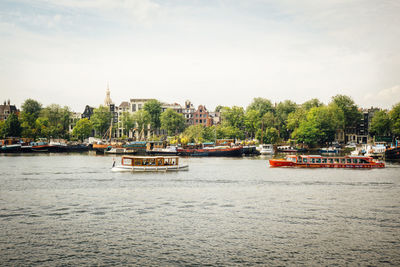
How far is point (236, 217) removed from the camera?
3466 centimetres

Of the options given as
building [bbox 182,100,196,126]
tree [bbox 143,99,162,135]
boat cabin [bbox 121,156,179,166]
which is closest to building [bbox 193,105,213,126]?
building [bbox 182,100,196,126]

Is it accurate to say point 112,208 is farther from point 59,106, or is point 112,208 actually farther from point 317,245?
point 59,106

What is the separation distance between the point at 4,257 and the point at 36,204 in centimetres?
1573

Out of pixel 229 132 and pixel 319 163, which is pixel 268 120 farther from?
pixel 319 163

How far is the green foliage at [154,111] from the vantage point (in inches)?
Answer: 7190

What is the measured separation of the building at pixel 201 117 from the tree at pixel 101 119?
41.4 meters

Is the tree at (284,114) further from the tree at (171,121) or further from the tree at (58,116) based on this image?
the tree at (58,116)

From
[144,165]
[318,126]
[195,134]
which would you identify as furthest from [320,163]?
[195,134]

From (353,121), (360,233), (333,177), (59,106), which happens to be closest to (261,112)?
(353,121)

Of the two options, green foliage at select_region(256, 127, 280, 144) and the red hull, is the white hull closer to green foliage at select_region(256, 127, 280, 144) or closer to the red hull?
the red hull

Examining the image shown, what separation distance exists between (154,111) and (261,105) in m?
50.6

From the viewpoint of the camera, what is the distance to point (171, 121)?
171875mm

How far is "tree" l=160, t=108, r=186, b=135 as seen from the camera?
6786 inches

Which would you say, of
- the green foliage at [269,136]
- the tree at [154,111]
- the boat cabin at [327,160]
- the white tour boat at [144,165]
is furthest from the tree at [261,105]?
the white tour boat at [144,165]
